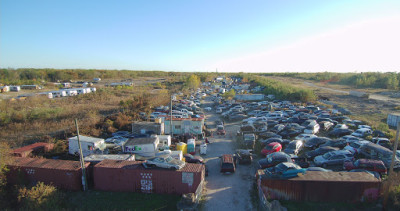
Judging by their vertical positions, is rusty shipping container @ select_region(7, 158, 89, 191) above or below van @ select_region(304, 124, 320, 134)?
below

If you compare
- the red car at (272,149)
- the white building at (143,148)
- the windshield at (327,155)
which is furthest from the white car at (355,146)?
the white building at (143,148)

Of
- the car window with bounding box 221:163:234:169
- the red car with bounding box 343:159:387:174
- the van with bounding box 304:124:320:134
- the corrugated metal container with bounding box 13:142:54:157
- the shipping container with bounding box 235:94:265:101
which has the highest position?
the shipping container with bounding box 235:94:265:101

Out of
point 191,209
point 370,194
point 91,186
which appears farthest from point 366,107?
point 91,186

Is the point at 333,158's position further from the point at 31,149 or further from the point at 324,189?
the point at 31,149

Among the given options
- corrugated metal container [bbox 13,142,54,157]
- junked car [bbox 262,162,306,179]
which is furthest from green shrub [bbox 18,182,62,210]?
junked car [bbox 262,162,306,179]

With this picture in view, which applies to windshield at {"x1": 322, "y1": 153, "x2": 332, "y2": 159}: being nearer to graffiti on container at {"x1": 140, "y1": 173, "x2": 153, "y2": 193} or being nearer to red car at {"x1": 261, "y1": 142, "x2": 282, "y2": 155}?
red car at {"x1": 261, "y1": 142, "x2": 282, "y2": 155}

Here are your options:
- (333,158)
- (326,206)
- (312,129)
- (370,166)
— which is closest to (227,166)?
(326,206)
